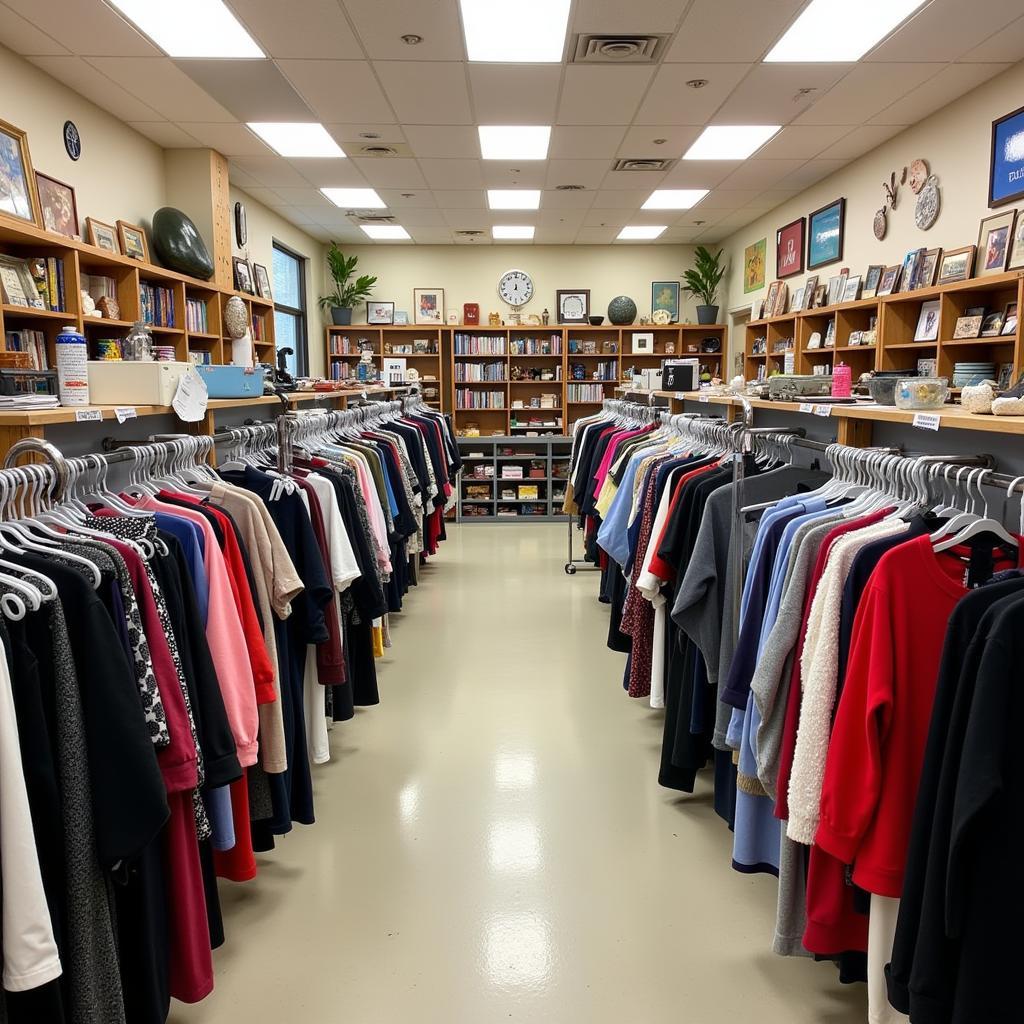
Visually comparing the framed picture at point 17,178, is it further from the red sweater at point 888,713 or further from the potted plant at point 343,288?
the potted plant at point 343,288

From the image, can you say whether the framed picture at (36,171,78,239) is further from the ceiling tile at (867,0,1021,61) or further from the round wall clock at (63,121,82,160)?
the ceiling tile at (867,0,1021,61)

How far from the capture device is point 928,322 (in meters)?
5.58

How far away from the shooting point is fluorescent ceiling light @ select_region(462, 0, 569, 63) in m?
3.93

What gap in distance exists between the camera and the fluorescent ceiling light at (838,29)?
392cm

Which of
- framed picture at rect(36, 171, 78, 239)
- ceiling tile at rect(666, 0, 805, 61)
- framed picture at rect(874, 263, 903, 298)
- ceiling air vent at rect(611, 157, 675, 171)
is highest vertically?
ceiling tile at rect(666, 0, 805, 61)

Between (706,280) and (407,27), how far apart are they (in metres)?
6.70

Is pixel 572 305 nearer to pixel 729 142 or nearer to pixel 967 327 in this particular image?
pixel 729 142

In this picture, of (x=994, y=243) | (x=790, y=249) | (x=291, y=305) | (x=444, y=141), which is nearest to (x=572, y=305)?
(x=790, y=249)

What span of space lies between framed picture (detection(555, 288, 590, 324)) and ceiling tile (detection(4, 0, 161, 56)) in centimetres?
651

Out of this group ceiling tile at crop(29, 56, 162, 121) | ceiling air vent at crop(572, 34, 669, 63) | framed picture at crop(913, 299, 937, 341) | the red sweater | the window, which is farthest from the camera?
the window

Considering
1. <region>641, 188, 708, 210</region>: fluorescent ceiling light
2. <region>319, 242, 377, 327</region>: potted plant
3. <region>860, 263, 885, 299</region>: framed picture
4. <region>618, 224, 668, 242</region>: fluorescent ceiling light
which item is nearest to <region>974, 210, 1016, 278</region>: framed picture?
<region>860, 263, 885, 299</region>: framed picture

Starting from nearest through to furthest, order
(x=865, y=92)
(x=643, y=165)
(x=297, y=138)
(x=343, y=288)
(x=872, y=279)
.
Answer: (x=865, y=92), (x=297, y=138), (x=872, y=279), (x=643, y=165), (x=343, y=288)

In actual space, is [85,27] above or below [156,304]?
above

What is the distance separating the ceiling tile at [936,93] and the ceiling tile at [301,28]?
3.29 meters
